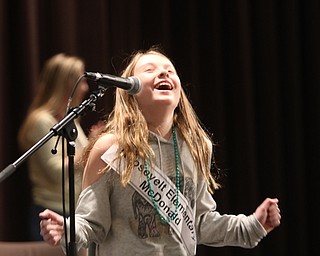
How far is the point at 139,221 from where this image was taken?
175 centimetres

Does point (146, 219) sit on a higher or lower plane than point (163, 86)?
lower

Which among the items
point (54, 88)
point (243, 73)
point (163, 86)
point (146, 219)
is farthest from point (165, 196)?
point (243, 73)

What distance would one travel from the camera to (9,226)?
3088 mm

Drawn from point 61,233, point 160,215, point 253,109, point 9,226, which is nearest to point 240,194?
point 253,109

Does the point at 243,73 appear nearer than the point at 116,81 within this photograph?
No

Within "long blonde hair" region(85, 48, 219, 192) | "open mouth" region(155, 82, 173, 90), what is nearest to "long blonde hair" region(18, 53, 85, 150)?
"long blonde hair" region(85, 48, 219, 192)

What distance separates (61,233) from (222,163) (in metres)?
2.14

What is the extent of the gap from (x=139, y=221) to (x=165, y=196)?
10 centimetres

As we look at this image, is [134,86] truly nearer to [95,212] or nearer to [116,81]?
[116,81]

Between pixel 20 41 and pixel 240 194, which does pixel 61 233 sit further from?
pixel 240 194

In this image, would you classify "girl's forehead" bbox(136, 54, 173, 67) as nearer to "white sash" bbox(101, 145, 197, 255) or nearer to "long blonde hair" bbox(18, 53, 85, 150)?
"white sash" bbox(101, 145, 197, 255)

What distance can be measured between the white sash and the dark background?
151 centimetres

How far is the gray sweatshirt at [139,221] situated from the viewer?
1.73 m

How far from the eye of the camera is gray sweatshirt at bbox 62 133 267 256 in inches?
68.2
